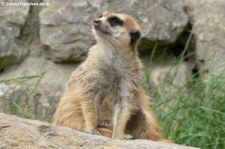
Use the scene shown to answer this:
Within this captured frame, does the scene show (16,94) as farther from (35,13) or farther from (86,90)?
(86,90)

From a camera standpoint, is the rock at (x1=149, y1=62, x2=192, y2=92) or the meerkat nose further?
the rock at (x1=149, y1=62, x2=192, y2=92)

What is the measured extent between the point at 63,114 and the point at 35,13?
1406 millimetres

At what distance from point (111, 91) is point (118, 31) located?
1.19 feet

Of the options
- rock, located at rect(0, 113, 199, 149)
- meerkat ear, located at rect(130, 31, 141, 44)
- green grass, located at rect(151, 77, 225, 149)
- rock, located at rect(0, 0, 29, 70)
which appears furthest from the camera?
rock, located at rect(0, 0, 29, 70)

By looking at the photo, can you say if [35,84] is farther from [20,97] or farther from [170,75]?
[170,75]

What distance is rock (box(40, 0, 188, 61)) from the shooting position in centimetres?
471

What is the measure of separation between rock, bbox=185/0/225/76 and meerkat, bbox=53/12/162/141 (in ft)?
3.84

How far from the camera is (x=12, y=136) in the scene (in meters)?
2.75

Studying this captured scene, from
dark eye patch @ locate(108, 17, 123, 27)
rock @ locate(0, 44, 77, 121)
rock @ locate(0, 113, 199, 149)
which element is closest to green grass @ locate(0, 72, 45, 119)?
rock @ locate(0, 44, 77, 121)

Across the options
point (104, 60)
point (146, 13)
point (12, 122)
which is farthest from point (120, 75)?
point (146, 13)

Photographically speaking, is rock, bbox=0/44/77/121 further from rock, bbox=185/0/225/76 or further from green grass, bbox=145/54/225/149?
rock, bbox=185/0/225/76

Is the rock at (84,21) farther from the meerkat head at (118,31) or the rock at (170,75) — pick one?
the meerkat head at (118,31)

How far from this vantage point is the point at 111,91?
3574 mm

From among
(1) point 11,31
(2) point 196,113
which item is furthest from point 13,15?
(2) point 196,113
